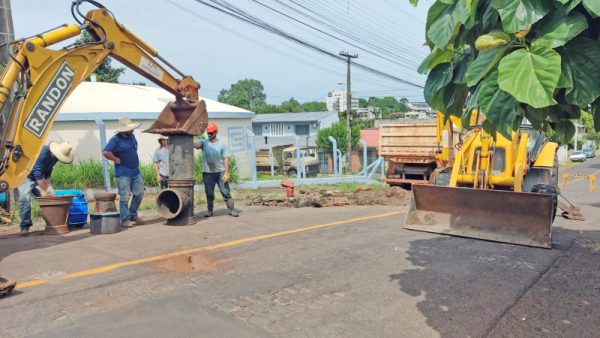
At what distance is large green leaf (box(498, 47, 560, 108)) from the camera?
6.26 ft

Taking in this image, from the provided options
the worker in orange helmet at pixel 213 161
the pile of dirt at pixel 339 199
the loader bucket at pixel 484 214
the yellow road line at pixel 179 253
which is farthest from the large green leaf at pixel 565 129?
the pile of dirt at pixel 339 199

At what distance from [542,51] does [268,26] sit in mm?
14160

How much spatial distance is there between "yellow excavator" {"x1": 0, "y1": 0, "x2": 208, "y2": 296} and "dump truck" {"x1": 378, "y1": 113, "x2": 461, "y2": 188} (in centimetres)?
957

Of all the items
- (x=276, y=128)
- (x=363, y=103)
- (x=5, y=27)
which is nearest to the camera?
(x=5, y=27)

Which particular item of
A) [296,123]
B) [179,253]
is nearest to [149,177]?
[179,253]

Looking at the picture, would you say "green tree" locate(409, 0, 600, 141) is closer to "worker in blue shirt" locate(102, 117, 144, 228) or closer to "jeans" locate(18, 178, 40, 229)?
"worker in blue shirt" locate(102, 117, 144, 228)

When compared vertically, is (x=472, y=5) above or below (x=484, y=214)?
above

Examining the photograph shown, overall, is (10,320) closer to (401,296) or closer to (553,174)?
(401,296)

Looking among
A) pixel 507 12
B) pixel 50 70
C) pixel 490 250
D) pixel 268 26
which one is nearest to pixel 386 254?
pixel 490 250

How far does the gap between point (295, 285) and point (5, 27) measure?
8.66 meters

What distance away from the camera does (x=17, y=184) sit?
6.42 meters

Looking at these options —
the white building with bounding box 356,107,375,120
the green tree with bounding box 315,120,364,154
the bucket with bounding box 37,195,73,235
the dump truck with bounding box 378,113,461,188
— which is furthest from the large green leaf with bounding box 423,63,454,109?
the white building with bounding box 356,107,375,120

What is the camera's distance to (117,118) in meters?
16.1

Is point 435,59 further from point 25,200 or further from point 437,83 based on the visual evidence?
point 25,200
